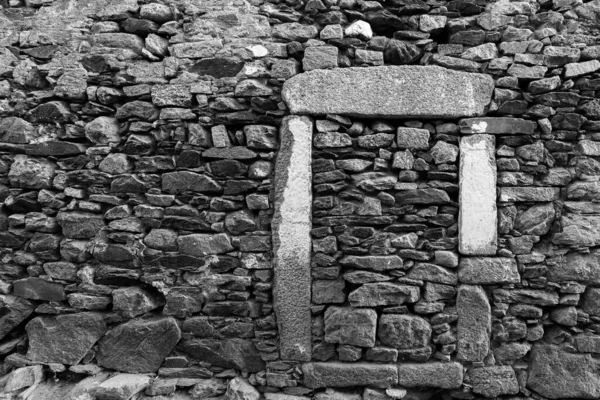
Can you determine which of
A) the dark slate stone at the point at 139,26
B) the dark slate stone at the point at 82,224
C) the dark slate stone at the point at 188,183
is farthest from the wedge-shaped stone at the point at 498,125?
the dark slate stone at the point at 82,224

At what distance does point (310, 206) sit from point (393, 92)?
0.86 meters

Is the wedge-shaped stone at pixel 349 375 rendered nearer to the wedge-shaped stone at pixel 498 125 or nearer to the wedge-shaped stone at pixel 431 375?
the wedge-shaped stone at pixel 431 375

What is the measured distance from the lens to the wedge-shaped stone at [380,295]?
2586 mm

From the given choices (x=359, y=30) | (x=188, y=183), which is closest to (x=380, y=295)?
(x=188, y=183)

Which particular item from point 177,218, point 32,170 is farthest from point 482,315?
point 32,170

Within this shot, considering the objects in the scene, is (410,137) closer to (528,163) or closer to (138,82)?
(528,163)

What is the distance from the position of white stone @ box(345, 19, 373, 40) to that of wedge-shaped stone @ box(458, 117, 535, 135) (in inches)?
31.9

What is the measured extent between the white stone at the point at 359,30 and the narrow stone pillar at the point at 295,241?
610 millimetres

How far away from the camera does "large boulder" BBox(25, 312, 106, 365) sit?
8.93 feet

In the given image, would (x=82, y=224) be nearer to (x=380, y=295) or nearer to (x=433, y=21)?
(x=380, y=295)

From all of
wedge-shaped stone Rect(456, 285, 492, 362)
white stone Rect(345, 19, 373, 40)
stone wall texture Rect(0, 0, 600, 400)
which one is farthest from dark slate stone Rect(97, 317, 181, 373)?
white stone Rect(345, 19, 373, 40)

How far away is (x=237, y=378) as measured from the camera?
2.66 m

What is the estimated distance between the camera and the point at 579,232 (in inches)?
102

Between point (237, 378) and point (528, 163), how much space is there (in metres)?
2.22
